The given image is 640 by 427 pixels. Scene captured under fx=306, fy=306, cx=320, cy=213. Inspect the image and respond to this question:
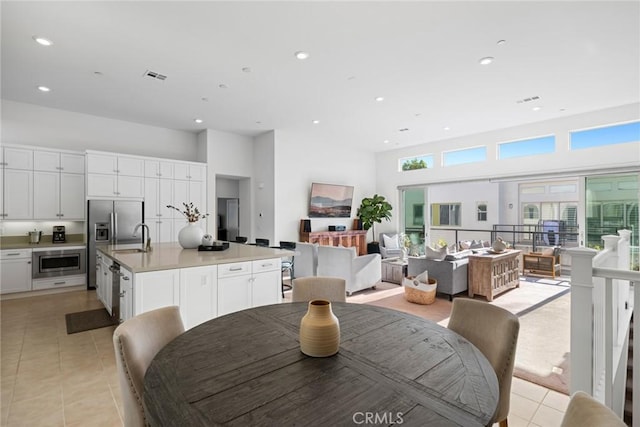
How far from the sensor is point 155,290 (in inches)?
105

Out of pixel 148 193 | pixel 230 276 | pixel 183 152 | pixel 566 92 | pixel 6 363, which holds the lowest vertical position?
pixel 6 363

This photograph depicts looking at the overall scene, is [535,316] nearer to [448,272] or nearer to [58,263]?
[448,272]

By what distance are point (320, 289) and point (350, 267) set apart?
2831mm

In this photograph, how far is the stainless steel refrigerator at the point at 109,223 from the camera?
210 inches

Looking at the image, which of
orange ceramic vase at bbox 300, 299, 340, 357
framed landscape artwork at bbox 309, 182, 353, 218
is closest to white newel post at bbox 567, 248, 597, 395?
orange ceramic vase at bbox 300, 299, 340, 357

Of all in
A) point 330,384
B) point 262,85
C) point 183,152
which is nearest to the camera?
point 330,384

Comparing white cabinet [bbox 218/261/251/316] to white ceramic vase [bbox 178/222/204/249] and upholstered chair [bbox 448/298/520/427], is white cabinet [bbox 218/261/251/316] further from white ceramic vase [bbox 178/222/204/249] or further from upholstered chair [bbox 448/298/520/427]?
upholstered chair [bbox 448/298/520/427]

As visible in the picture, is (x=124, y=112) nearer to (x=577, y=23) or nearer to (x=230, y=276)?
(x=230, y=276)

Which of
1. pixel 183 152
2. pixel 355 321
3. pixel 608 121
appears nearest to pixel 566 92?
pixel 608 121

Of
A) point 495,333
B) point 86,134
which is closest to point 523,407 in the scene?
point 495,333

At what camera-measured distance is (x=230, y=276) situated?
3131mm

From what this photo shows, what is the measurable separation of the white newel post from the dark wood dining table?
76cm

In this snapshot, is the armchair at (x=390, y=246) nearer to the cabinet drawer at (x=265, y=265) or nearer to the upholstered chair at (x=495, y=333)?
the cabinet drawer at (x=265, y=265)

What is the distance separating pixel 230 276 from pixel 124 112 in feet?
14.6
